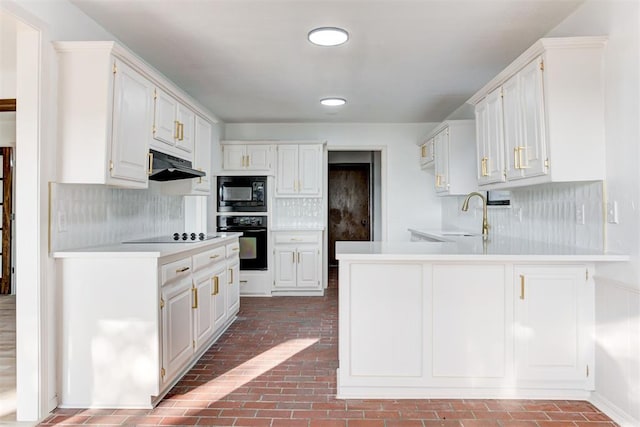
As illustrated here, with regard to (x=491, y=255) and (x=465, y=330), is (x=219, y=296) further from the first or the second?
(x=491, y=255)

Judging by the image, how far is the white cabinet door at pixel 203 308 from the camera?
9.70 feet

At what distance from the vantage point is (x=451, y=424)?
7.13 ft

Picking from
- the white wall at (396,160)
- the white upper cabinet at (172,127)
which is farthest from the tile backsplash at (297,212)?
the white upper cabinet at (172,127)

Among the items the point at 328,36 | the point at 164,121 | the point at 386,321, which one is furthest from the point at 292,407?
the point at 328,36

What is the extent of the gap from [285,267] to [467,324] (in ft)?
10.9

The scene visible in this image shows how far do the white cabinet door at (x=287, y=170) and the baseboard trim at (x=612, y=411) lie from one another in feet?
13.0

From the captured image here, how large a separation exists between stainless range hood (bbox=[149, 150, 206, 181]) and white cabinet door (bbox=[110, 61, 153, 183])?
16cm

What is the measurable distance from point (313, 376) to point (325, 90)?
286cm

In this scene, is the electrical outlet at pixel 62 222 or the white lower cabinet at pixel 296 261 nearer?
the electrical outlet at pixel 62 222

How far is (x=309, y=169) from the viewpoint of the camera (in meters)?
5.57

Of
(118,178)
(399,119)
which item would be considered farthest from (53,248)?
(399,119)

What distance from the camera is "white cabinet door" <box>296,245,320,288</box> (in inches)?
216

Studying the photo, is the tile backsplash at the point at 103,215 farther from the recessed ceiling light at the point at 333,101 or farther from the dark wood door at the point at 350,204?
the dark wood door at the point at 350,204

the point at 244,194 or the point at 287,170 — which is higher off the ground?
the point at 287,170
